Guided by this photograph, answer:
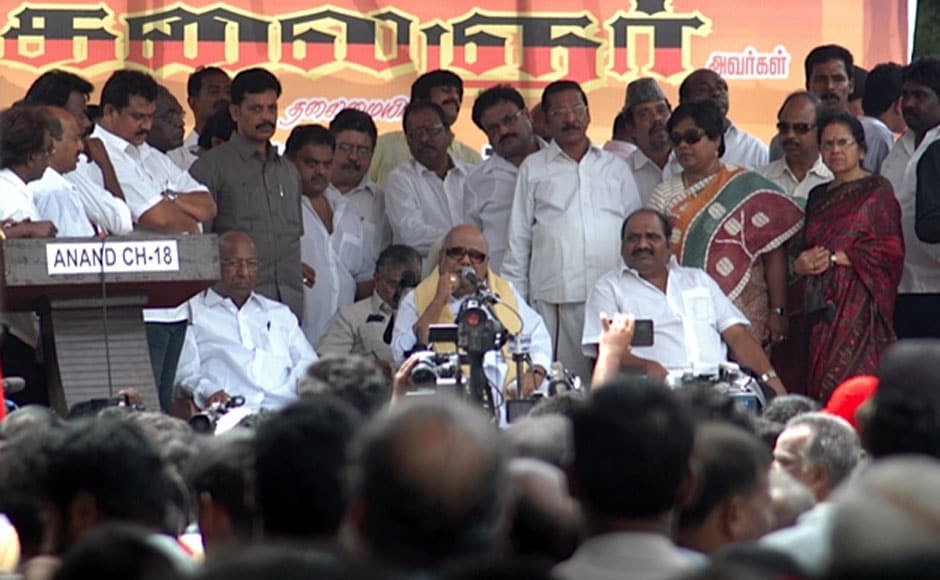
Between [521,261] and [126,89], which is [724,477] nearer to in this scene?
[126,89]

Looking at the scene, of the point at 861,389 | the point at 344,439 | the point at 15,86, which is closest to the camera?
the point at 344,439

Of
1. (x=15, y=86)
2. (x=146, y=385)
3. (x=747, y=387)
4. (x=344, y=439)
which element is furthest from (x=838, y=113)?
(x=344, y=439)

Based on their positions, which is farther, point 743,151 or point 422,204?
point 743,151

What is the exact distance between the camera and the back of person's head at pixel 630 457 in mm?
3572

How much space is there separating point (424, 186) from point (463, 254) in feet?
4.77

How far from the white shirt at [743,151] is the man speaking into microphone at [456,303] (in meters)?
1.87

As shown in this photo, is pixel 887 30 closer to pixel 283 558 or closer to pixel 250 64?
pixel 250 64

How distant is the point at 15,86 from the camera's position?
11555mm

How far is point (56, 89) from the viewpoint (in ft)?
31.5

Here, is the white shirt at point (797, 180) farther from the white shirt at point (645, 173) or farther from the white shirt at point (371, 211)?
the white shirt at point (371, 211)

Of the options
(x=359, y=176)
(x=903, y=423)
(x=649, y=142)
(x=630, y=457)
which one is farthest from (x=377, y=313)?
(x=630, y=457)

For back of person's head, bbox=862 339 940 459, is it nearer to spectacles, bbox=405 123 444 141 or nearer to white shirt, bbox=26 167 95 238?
white shirt, bbox=26 167 95 238

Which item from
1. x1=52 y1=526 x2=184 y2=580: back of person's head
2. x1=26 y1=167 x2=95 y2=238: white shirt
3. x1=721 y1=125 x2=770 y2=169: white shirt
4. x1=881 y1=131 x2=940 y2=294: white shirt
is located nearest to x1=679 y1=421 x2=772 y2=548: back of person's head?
x1=52 y1=526 x2=184 y2=580: back of person's head

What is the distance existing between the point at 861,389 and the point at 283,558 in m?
4.28
